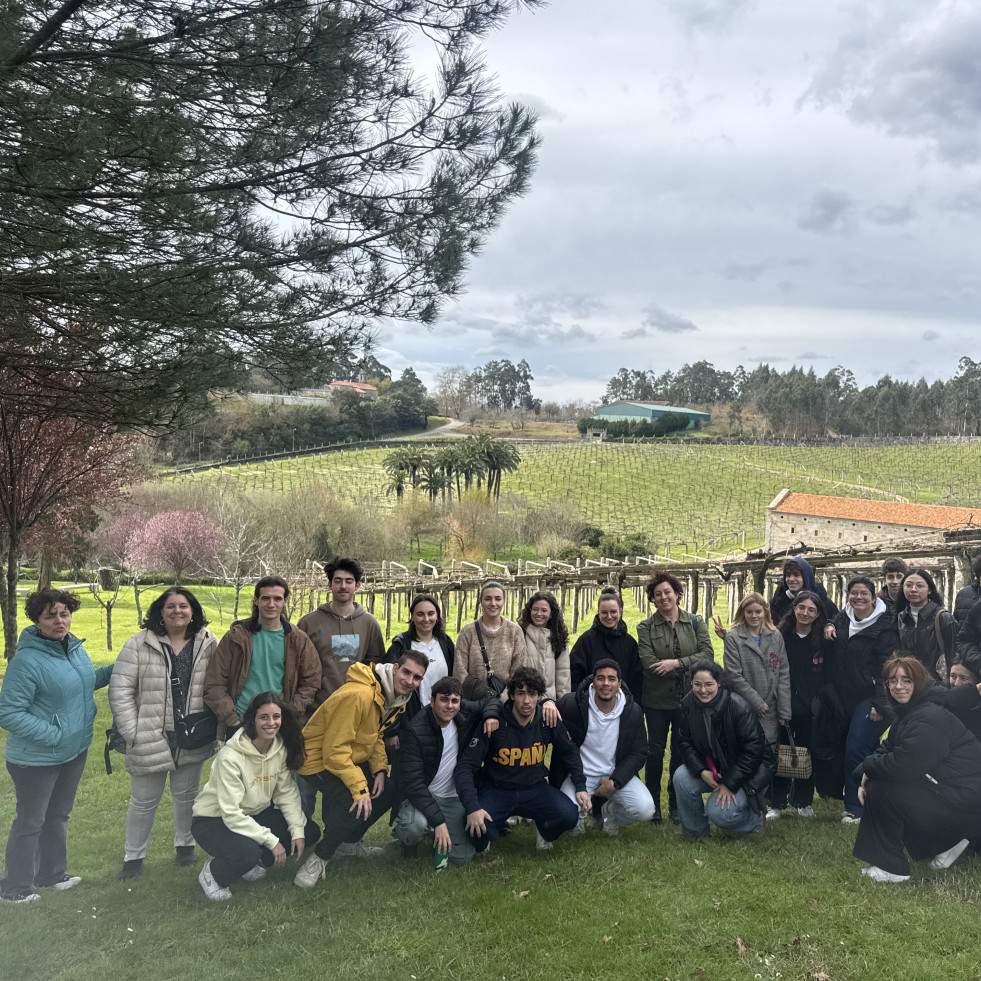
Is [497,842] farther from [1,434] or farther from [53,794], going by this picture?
[1,434]

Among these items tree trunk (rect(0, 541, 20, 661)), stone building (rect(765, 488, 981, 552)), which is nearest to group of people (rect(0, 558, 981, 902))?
tree trunk (rect(0, 541, 20, 661))

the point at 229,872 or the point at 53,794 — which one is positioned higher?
the point at 53,794

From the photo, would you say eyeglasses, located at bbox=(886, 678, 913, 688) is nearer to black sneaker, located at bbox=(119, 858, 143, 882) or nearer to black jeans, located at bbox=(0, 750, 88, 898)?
black sneaker, located at bbox=(119, 858, 143, 882)

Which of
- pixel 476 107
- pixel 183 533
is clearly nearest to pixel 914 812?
pixel 476 107

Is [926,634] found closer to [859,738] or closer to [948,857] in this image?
[859,738]

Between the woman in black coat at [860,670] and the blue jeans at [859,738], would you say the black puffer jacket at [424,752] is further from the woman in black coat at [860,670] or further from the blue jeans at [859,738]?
the blue jeans at [859,738]

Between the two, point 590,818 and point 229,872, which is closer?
point 229,872

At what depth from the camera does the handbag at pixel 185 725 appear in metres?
4.53

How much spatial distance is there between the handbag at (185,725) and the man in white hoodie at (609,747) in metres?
2.32

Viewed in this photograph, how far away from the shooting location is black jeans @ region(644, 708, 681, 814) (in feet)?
18.0

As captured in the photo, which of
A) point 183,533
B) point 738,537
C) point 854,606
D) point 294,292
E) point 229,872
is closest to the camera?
point 229,872

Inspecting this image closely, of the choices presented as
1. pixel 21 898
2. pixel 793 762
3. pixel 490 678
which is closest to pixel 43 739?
pixel 21 898

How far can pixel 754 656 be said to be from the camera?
5.34 metres

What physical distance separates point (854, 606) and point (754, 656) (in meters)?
0.86
